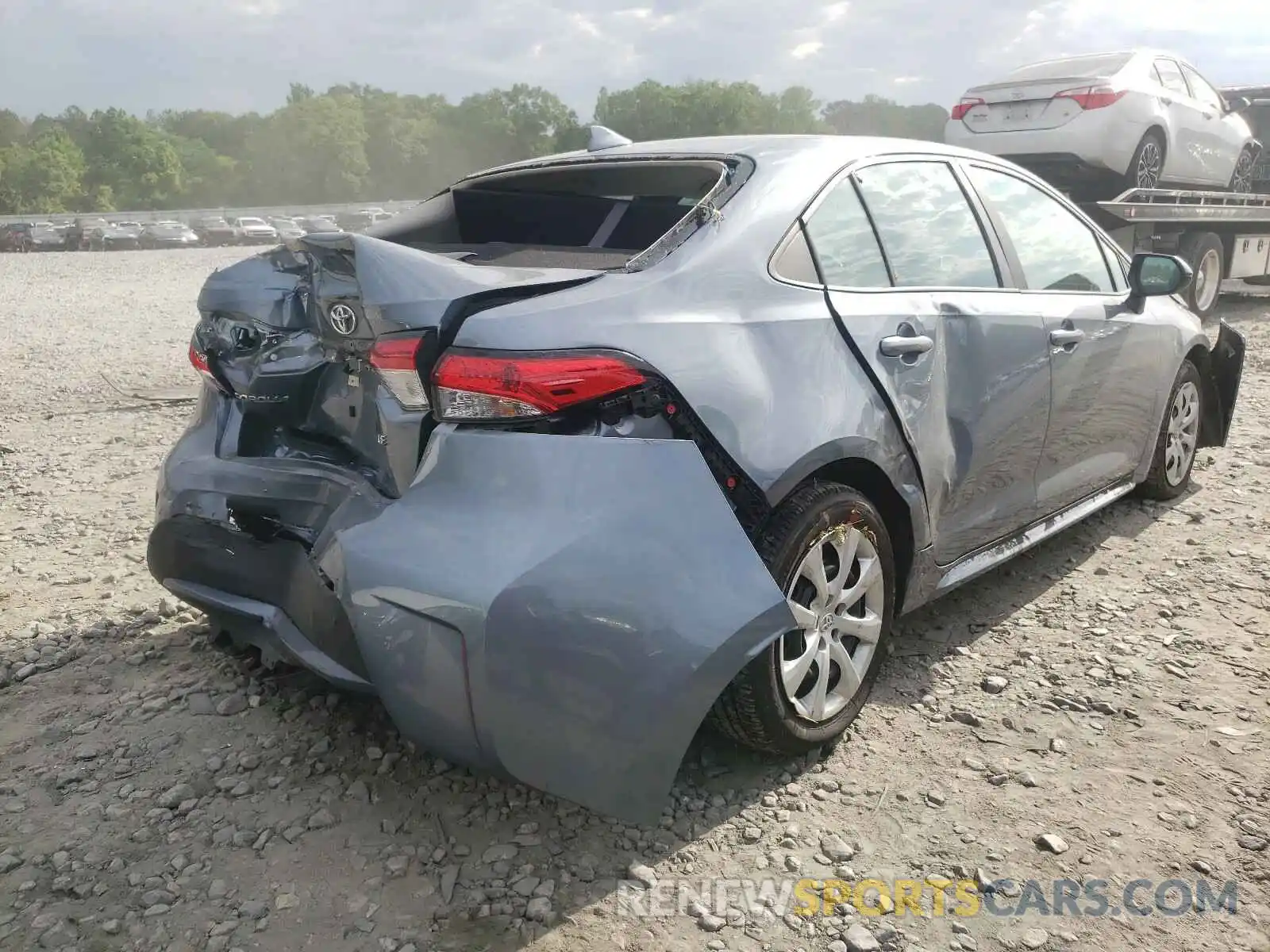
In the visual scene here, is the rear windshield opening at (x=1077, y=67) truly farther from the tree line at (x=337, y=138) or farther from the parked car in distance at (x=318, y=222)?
the tree line at (x=337, y=138)

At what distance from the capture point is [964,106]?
959cm

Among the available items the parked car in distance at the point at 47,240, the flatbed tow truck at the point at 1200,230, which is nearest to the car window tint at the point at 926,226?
the flatbed tow truck at the point at 1200,230

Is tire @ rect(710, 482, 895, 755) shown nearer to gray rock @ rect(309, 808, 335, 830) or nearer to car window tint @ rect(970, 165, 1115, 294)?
gray rock @ rect(309, 808, 335, 830)

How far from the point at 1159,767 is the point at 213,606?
2498mm

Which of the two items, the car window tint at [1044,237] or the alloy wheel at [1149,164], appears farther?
the alloy wheel at [1149,164]

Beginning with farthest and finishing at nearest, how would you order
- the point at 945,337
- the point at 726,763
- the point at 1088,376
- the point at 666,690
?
→ the point at 1088,376 → the point at 945,337 → the point at 726,763 → the point at 666,690

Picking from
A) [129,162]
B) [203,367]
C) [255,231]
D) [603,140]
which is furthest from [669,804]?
[129,162]

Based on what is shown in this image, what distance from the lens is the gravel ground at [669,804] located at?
A: 2127 mm

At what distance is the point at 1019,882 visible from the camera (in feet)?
7.36

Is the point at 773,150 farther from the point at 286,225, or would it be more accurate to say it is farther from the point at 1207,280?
the point at 286,225

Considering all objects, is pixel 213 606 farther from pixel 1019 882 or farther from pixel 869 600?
pixel 1019 882

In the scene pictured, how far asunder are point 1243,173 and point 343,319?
41.8 feet

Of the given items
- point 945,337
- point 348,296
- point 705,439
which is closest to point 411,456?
point 348,296

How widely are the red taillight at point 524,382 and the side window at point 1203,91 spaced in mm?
10465
